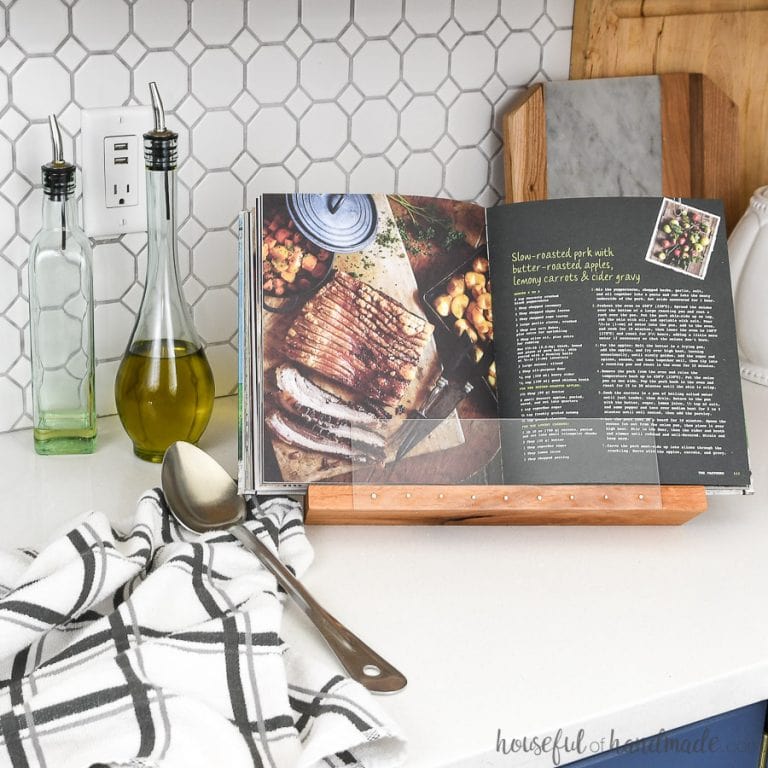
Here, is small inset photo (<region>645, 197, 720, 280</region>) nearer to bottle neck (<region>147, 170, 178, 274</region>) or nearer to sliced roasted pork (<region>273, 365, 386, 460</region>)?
sliced roasted pork (<region>273, 365, 386, 460</region>)

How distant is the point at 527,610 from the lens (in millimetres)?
894

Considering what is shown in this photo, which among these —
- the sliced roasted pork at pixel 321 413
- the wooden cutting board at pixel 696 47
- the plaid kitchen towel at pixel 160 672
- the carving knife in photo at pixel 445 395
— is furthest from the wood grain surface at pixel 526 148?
the plaid kitchen towel at pixel 160 672

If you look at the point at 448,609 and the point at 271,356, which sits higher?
the point at 271,356

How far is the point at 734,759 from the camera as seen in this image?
898 millimetres

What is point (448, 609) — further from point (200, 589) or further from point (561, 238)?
point (561, 238)

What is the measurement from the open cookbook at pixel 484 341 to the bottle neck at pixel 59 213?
7.1 inches

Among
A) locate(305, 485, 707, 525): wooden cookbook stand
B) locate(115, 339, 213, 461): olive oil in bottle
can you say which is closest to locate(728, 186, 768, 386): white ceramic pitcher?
locate(305, 485, 707, 525): wooden cookbook stand

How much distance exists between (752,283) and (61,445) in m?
0.88

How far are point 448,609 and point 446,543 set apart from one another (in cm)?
12

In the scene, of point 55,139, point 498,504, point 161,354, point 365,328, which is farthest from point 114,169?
point 498,504

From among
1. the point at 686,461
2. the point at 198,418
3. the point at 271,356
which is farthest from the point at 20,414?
the point at 686,461

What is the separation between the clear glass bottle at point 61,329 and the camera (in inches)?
42.8

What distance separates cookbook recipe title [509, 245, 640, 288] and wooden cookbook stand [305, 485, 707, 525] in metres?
0.22

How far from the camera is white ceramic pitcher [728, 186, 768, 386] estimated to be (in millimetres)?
1383
